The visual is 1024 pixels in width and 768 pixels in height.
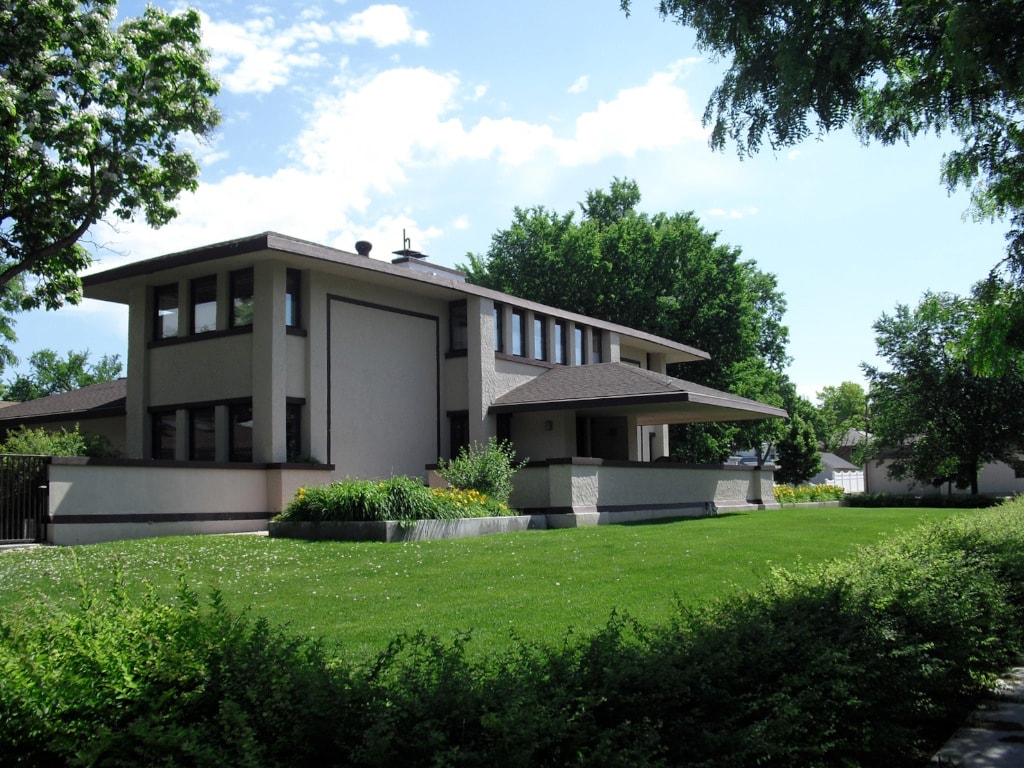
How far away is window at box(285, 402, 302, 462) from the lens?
838 inches

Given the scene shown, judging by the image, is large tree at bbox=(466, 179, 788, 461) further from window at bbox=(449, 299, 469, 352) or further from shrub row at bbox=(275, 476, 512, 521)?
shrub row at bbox=(275, 476, 512, 521)

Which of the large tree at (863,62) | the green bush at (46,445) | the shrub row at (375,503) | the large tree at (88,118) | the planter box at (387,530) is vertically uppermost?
the large tree at (88,118)

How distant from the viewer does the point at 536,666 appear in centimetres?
468

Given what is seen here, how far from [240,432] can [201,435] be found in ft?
4.62

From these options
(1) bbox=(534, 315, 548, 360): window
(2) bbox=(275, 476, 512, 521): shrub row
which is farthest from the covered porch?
(2) bbox=(275, 476, 512, 521): shrub row

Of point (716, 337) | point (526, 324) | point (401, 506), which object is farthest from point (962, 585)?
point (716, 337)

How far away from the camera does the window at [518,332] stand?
27369 millimetres

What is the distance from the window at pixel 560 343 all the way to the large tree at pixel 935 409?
17449 millimetres

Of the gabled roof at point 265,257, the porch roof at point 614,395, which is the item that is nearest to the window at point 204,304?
the gabled roof at point 265,257

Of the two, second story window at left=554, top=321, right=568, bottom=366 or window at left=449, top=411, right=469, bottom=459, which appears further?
second story window at left=554, top=321, right=568, bottom=366

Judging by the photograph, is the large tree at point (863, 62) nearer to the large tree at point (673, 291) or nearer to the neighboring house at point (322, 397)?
the neighboring house at point (322, 397)

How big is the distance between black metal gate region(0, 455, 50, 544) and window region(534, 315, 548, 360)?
14.7m

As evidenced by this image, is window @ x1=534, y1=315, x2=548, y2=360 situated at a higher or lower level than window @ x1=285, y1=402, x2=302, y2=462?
higher

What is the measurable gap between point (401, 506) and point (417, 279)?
7489 mm
